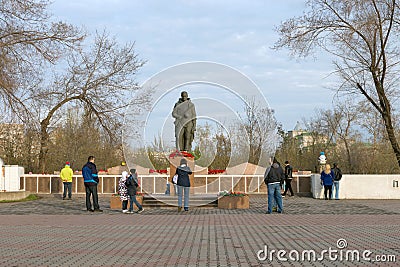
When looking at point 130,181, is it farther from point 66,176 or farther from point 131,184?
point 66,176

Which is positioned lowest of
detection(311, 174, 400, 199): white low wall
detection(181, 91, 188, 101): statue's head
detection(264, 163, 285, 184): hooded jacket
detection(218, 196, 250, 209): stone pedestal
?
detection(218, 196, 250, 209): stone pedestal

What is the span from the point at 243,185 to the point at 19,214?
48.1 feet

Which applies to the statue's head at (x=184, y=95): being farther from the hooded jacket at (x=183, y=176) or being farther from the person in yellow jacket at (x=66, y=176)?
A: the person in yellow jacket at (x=66, y=176)

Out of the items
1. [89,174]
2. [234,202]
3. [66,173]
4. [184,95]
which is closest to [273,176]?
[234,202]

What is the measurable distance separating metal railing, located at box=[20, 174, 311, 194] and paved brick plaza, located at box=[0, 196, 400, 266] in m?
11.1

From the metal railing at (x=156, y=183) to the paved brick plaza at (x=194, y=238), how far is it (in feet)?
36.4

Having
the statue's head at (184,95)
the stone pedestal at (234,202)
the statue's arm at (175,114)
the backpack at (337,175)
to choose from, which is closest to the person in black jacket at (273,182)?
the stone pedestal at (234,202)

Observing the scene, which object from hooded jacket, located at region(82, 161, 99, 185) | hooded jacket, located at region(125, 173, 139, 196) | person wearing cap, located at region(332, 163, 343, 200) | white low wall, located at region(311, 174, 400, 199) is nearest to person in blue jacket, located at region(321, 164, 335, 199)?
person wearing cap, located at region(332, 163, 343, 200)

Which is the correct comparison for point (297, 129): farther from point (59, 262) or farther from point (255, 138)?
point (59, 262)

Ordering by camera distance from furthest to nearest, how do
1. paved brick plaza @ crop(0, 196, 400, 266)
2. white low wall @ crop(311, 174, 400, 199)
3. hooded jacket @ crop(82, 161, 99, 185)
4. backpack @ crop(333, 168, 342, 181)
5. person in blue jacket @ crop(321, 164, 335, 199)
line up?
white low wall @ crop(311, 174, 400, 199) < backpack @ crop(333, 168, 342, 181) < person in blue jacket @ crop(321, 164, 335, 199) < hooded jacket @ crop(82, 161, 99, 185) < paved brick plaza @ crop(0, 196, 400, 266)

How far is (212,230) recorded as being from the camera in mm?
14031

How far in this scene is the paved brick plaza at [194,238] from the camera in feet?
30.9

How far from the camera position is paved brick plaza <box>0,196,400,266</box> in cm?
942

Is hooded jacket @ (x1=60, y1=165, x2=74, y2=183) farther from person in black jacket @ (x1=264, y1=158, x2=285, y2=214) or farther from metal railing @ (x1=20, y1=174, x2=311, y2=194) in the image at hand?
person in black jacket @ (x1=264, y1=158, x2=285, y2=214)
